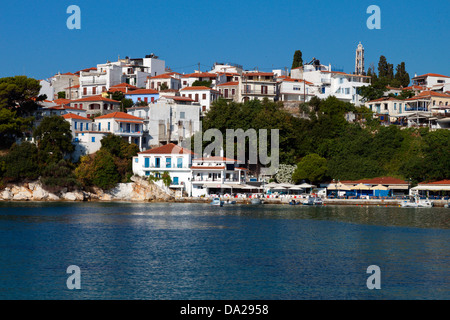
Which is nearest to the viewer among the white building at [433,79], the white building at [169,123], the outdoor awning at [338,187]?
the outdoor awning at [338,187]

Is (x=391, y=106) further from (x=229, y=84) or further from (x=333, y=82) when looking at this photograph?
(x=229, y=84)

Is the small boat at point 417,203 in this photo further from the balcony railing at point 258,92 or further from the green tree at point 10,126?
the green tree at point 10,126

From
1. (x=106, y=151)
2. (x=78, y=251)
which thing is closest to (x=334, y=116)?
(x=106, y=151)

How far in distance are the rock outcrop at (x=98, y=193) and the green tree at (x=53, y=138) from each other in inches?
131

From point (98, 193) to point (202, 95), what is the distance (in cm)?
2223

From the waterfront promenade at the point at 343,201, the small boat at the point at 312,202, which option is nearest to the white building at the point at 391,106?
the waterfront promenade at the point at 343,201

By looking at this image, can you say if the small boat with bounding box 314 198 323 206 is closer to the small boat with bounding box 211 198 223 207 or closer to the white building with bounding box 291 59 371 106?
the small boat with bounding box 211 198 223 207

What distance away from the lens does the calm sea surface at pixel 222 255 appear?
762 inches

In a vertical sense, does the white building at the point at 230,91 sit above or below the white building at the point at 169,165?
above

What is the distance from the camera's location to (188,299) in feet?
60.0

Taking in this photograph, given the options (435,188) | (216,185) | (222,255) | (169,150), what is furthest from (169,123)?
(222,255)

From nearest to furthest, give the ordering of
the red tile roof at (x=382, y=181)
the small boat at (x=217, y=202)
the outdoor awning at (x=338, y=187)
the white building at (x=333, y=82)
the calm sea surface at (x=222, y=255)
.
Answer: the calm sea surface at (x=222, y=255) < the small boat at (x=217, y=202) < the red tile roof at (x=382, y=181) < the outdoor awning at (x=338, y=187) < the white building at (x=333, y=82)

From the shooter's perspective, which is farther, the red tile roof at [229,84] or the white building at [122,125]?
the red tile roof at [229,84]

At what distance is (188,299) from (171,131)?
50.7 metres
